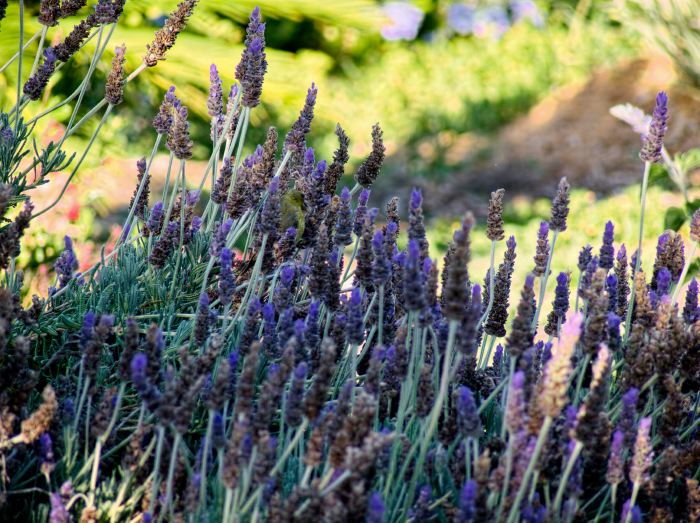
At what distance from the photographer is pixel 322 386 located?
4.09 feet

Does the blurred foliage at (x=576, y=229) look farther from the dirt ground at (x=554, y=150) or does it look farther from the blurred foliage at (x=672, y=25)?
the blurred foliage at (x=672, y=25)

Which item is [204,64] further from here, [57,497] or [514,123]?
[57,497]

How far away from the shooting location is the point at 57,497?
1207 millimetres

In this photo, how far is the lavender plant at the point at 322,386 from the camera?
123 cm

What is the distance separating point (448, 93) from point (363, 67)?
1587 mm

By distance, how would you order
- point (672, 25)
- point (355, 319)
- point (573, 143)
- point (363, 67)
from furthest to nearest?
point (363, 67) < point (573, 143) < point (672, 25) < point (355, 319)

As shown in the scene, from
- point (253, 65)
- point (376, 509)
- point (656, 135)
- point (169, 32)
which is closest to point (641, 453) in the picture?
point (376, 509)

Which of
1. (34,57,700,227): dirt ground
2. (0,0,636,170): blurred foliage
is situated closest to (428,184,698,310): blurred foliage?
(34,57,700,227): dirt ground

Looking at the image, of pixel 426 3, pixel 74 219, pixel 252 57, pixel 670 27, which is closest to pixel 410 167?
pixel 670 27

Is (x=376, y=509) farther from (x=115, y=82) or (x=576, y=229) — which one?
(x=576, y=229)

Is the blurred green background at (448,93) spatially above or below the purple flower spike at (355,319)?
above

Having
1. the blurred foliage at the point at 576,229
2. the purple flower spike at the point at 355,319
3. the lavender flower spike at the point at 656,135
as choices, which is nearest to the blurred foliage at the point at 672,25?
the blurred foliage at the point at 576,229

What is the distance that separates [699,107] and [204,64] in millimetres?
4521

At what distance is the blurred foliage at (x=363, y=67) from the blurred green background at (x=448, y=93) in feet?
0.06
